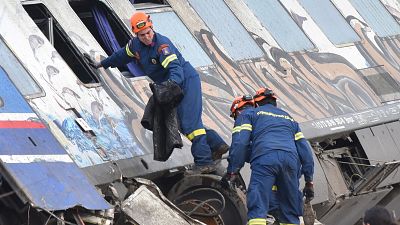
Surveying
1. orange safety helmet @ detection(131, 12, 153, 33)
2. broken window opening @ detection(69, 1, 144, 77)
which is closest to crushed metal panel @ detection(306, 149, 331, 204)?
broken window opening @ detection(69, 1, 144, 77)

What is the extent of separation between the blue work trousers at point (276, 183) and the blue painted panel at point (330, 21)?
5643 millimetres

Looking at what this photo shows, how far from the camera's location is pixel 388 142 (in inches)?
695

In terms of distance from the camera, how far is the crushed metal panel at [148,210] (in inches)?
511

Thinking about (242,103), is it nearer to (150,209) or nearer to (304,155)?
(304,155)

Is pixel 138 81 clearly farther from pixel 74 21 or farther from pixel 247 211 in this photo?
pixel 247 211

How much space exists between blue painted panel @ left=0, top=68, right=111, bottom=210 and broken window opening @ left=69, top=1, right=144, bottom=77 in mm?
3043

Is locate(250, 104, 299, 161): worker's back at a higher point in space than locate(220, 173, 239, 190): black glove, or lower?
higher

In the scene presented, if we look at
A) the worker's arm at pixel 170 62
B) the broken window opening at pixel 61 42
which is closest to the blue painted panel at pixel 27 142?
the worker's arm at pixel 170 62

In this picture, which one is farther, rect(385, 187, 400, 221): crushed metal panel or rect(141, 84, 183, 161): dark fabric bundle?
rect(385, 187, 400, 221): crushed metal panel

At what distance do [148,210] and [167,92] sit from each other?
159cm

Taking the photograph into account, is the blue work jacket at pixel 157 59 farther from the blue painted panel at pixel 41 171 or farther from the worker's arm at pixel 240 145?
the blue painted panel at pixel 41 171

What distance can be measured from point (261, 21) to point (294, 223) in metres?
5.15

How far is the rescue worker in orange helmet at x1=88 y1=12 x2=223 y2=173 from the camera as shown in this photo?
14.4m

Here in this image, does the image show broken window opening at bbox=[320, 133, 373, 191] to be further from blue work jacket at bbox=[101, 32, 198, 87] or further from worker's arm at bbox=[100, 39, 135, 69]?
worker's arm at bbox=[100, 39, 135, 69]
